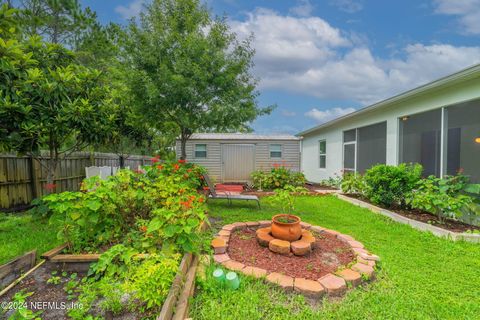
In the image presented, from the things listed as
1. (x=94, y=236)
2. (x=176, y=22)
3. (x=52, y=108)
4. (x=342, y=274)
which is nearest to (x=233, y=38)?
(x=176, y=22)

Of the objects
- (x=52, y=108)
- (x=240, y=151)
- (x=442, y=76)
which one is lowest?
(x=240, y=151)

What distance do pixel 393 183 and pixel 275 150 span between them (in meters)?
6.78

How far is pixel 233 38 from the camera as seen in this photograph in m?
5.77

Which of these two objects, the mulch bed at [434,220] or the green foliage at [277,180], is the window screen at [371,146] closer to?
the mulch bed at [434,220]

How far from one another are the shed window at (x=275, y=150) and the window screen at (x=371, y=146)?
4368 millimetres

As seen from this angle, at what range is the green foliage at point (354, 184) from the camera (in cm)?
672

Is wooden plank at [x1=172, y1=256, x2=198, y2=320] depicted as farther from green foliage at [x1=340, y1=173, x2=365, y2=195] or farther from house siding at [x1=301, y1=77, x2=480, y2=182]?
green foliage at [x1=340, y1=173, x2=365, y2=195]

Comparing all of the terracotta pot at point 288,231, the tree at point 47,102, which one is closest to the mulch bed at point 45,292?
the terracotta pot at point 288,231

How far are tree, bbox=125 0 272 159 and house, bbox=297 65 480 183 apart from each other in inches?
146

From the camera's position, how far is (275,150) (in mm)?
11617

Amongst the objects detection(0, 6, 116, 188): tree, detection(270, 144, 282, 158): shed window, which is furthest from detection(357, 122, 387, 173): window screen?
detection(0, 6, 116, 188): tree

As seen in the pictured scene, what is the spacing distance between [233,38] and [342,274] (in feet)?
18.3

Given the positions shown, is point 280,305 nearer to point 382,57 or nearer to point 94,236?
point 94,236

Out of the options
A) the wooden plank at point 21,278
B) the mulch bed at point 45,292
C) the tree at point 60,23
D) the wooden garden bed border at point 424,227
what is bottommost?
the wooden garden bed border at point 424,227
